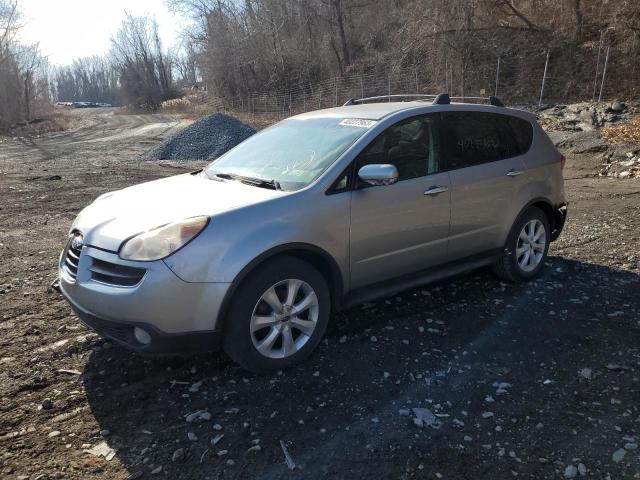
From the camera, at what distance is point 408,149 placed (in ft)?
14.1

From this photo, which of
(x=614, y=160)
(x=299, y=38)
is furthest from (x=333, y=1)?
(x=614, y=160)

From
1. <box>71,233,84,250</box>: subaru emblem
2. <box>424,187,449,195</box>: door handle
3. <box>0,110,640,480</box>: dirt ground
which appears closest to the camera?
<box>0,110,640,480</box>: dirt ground

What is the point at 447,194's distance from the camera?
4.43 metres

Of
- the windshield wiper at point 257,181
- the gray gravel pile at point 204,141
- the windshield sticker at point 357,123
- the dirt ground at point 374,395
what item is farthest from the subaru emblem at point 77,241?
the gray gravel pile at point 204,141

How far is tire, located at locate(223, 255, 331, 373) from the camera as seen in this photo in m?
3.35

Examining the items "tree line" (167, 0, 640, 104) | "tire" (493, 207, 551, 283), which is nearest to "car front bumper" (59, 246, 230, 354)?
"tire" (493, 207, 551, 283)

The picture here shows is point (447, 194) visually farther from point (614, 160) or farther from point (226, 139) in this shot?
point (226, 139)

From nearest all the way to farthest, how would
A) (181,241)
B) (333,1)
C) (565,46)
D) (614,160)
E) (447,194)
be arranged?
(181,241), (447,194), (614,160), (565,46), (333,1)

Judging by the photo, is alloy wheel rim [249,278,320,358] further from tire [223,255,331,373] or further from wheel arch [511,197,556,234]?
wheel arch [511,197,556,234]

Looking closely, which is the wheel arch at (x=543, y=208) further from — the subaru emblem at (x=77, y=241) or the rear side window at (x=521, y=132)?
the subaru emblem at (x=77, y=241)

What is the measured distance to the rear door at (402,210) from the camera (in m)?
3.93

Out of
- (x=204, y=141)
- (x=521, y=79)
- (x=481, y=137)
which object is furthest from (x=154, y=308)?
(x=521, y=79)

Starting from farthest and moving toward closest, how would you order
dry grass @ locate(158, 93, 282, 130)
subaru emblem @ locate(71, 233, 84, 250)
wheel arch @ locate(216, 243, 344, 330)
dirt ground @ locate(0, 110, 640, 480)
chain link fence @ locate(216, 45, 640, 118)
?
dry grass @ locate(158, 93, 282, 130) → chain link fence @ locate(216, 45, 640, 118) → subaru emblem @ locate(71, 233, 84, 250) → wheel arch @ locate(216, 243, 344, 330) → dirt ground @ locate(0, 110, 640, 480)

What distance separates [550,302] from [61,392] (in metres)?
4.07
